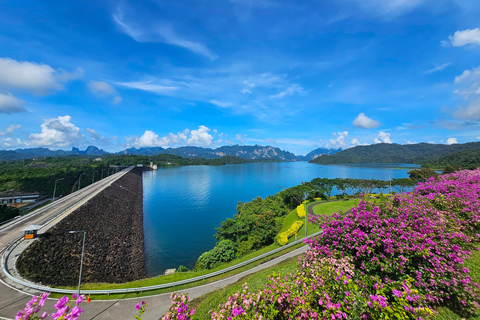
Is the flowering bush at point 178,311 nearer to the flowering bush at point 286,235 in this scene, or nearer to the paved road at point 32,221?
the flowering bush at point 286,235

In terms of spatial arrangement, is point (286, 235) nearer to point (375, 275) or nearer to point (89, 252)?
point (375, 275)

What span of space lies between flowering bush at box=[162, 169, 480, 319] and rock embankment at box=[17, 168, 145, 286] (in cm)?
2360

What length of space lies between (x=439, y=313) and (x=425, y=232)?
7.62 ft

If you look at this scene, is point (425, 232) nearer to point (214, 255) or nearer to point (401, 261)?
point (401, 261)

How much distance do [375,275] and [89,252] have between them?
30297 mm

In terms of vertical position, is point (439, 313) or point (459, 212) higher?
point (459, 212)

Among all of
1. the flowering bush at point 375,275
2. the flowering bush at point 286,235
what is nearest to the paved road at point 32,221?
the flowering bush at point 286,235

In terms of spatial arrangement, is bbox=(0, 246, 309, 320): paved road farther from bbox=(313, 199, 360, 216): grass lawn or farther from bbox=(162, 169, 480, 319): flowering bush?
bbox=(313, 199, 360, 216): grass lawn

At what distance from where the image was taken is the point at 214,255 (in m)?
23.3

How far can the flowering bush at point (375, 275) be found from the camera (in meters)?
4.57

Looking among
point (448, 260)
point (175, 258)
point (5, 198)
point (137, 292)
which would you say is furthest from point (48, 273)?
point (5, 198)

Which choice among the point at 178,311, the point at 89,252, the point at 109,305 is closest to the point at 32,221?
the point at 89,252

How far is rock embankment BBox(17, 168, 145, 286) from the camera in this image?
1902cm

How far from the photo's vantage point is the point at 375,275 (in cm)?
645
